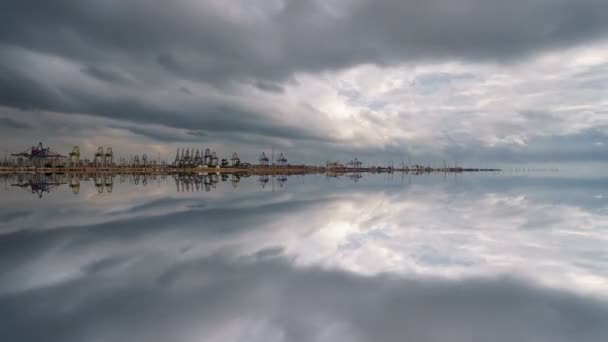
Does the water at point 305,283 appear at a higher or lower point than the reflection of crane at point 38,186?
higher

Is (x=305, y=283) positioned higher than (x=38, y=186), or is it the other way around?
(x=305, y=283)

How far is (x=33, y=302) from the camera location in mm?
6055

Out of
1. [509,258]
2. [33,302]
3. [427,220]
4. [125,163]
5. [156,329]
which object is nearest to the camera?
[156,329]

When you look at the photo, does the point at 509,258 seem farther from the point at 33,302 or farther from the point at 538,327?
the point at 33,302

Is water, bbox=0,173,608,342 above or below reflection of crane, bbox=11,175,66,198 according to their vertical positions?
above

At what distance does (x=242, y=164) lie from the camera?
186 metres

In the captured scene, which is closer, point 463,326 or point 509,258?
point 463,326

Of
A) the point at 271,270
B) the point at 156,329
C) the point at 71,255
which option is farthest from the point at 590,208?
the point at 71,255

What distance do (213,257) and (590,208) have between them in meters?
21.7

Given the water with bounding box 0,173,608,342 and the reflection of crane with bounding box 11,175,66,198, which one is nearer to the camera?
the water with bounding box 0,173,608,342

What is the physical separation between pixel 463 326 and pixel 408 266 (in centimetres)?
317

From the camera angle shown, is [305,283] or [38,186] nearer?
[305,283]

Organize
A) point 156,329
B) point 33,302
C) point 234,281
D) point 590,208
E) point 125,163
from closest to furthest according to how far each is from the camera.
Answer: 1. point 156,329
2. point 33,302
3. point 234,281
4. point 590,208
5. point 125,163

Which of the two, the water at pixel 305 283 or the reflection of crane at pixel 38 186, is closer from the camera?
the water at pixel 305 283
